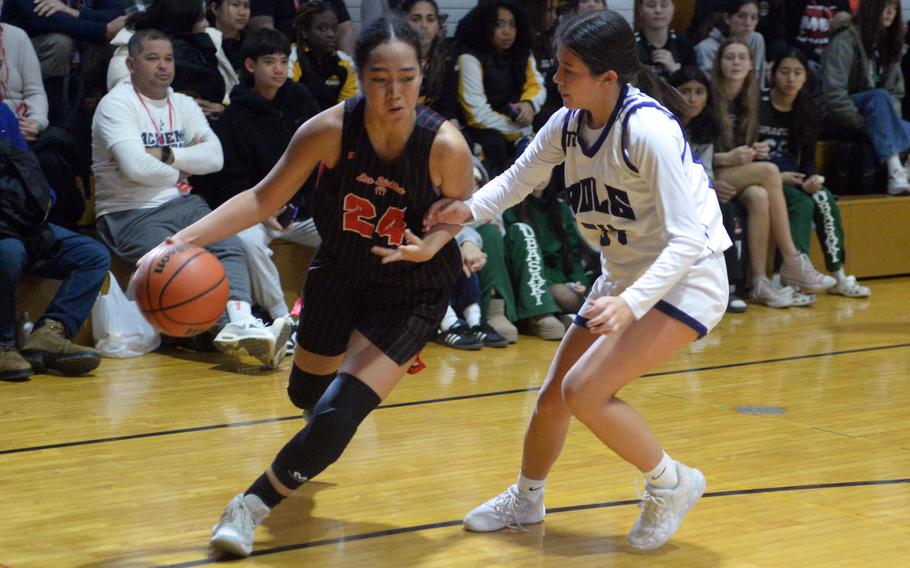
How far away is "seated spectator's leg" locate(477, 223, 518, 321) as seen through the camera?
7.06m

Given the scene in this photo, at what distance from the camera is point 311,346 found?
12.9 ft

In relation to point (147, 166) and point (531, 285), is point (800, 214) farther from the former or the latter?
point (147, 166)

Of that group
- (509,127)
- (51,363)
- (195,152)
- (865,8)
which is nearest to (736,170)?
(509,127)

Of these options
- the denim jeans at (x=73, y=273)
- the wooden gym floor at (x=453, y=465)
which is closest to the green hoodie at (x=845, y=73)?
the wooden gym floor at (x=453, y=465)

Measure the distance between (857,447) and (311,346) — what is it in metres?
2.19

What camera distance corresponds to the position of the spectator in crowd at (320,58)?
7688mm

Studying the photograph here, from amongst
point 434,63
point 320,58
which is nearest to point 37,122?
point 320,58

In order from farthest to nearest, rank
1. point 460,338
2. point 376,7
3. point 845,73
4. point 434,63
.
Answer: point 845,73
point 376,7
point 434,63
point 460,338

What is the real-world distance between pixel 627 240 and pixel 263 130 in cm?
385

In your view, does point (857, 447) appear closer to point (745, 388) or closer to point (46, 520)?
point (745, 388)

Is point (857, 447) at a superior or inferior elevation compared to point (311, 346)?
inferior

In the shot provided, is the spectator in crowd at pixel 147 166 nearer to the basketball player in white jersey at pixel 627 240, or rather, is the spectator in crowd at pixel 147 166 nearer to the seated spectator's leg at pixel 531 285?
the seated spectator's leg at pixel 531 285

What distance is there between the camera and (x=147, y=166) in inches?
253

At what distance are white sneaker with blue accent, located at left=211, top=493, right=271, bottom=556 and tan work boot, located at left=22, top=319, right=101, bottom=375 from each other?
2666 mm
